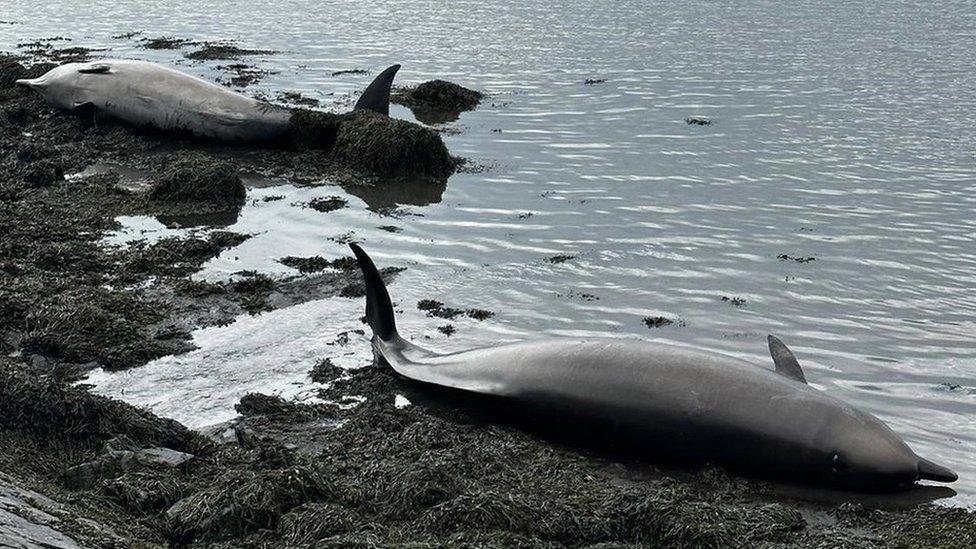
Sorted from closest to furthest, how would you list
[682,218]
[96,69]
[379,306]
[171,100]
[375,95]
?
[379,306]
[682,218]
[171,100]
[375,95]
[96,69]

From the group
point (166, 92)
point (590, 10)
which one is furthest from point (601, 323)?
point (590, 10)

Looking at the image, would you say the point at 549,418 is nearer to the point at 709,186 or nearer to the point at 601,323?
the point at 601,323

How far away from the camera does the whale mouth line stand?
770 cm

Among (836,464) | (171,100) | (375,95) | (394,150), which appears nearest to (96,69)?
(171,100)

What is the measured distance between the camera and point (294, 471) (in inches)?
283

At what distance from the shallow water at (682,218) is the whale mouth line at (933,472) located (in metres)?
0.17

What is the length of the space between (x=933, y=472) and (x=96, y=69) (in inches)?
564

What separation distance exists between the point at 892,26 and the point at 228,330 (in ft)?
70.8

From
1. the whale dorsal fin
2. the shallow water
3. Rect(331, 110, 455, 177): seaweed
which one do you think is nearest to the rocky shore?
the shallow water

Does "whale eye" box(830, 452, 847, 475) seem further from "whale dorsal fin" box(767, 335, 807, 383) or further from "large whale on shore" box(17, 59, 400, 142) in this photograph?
"large whale on shore" box(17, 59, 400, 142)

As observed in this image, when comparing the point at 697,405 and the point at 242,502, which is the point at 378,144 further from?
the point at 242,502

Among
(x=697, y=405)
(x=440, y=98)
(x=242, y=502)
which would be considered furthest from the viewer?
(x=440, y=98)

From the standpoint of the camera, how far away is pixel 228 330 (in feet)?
33.9

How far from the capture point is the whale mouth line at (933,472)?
25.3 ft
